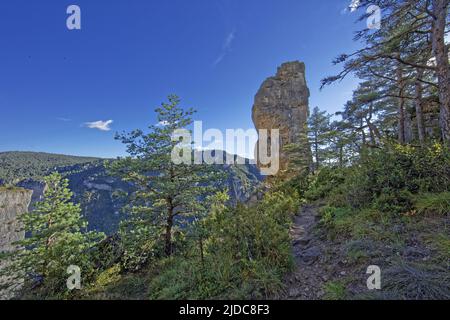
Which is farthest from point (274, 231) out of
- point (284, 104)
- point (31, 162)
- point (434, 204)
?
point (31, 162)

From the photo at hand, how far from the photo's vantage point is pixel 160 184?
6.83 metres

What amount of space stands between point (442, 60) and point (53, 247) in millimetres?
13667

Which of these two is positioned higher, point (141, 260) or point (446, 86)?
point (446, 86)

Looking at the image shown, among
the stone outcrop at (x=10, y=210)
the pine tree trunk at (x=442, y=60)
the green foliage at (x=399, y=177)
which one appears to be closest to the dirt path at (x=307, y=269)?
the green foliage at (x=399, y=177)

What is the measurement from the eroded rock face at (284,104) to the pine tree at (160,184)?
16.4 m

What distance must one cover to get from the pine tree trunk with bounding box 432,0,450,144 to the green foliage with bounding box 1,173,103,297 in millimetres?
Result: 12067

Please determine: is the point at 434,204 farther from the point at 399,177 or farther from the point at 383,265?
the point at 383,265

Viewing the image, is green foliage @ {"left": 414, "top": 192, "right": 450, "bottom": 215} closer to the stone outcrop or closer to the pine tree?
the pine tree

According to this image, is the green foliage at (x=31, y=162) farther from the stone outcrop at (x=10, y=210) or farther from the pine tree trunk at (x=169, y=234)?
the pine tree trunk at (x=169, y=234)

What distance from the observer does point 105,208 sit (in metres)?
96.7

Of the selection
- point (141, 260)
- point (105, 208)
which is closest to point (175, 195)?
point (141, 260)

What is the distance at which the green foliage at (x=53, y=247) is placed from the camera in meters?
5.89
